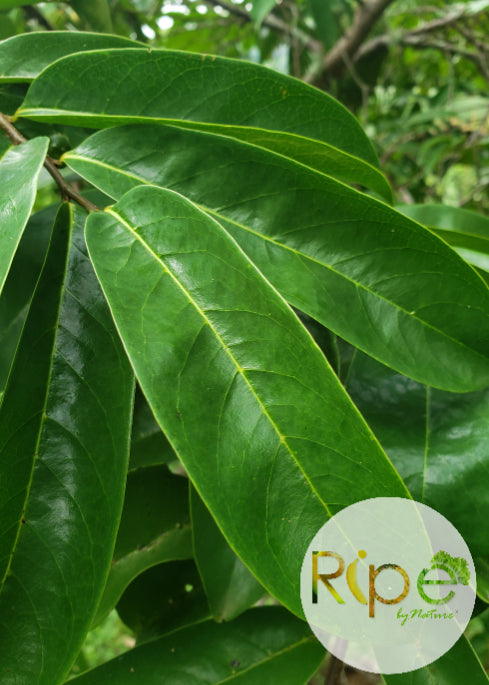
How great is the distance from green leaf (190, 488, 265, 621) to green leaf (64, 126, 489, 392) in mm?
235

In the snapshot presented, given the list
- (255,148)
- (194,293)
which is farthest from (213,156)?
(194,293)

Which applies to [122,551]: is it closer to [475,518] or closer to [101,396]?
[101,396]

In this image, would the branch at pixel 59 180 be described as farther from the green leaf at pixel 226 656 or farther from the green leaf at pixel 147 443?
the green leaf at pixel 226 656

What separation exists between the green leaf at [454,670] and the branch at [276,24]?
1.29 metres

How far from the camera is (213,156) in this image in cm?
44

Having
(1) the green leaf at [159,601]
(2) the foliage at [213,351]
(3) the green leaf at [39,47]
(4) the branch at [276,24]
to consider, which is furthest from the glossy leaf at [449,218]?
(4) the branch at [276,24]

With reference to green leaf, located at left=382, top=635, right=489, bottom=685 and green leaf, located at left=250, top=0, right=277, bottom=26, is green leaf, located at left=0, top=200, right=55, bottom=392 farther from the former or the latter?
green leaf, located at left=250, top=0, right=277, bottom=26

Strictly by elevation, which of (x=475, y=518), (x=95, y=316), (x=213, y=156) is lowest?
(x=475, y=518)

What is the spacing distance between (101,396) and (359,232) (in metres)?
0.23

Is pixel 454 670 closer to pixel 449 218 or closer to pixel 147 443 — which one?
pixel 147 443

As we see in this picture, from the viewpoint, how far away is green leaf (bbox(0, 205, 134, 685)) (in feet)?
1.26

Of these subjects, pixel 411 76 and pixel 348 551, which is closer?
pixel 348 551

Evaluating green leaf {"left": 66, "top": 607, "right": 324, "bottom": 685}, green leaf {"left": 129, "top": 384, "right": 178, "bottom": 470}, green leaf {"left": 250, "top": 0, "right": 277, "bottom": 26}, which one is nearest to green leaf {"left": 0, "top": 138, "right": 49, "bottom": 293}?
green leaf {"left": 129, "top": 384, "right": 178, "bottom": 470}

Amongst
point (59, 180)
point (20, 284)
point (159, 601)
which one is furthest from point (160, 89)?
point (159, 601)
